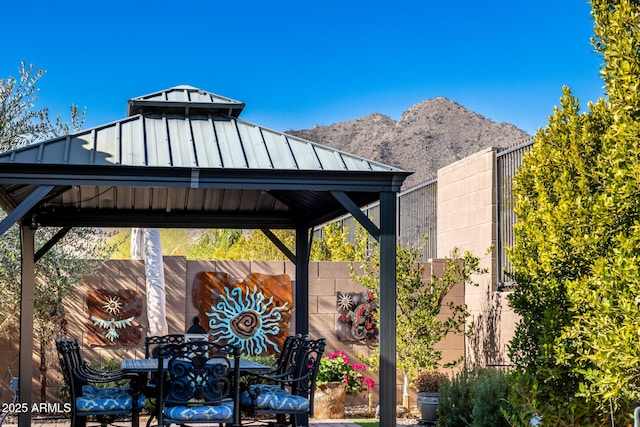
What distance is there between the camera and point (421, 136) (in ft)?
138

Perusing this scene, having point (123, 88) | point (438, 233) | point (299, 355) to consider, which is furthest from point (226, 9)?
point (299, 355)

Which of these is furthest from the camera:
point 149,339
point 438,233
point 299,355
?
point 438,233

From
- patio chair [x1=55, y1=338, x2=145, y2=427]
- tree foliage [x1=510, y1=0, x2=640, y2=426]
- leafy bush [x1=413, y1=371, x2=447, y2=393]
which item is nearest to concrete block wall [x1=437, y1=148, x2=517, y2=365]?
leafy bush [x1=413, y1=371, x2=447, y2=393]

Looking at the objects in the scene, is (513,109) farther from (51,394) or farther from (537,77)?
(51,394)

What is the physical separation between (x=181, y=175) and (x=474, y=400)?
13.9 feet

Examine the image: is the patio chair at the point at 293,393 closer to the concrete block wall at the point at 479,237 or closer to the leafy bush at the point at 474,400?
the leafy bush at the point at 474,400

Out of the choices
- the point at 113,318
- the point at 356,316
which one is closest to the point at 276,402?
the point at 113,318

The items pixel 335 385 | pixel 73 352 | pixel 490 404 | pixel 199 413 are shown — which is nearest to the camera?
pixel 199 413

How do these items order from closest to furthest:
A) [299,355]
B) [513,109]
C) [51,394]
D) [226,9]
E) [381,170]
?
[381,170], [299,355], [51,394], [226,9], [513,109]

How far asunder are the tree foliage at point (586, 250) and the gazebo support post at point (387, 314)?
109cm

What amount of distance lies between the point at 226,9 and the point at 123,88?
16.2 ft

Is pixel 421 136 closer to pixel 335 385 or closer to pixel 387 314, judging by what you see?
pixel 335 385

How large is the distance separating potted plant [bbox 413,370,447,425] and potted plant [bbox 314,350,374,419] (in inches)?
34.7

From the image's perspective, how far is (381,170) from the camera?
766 cm
